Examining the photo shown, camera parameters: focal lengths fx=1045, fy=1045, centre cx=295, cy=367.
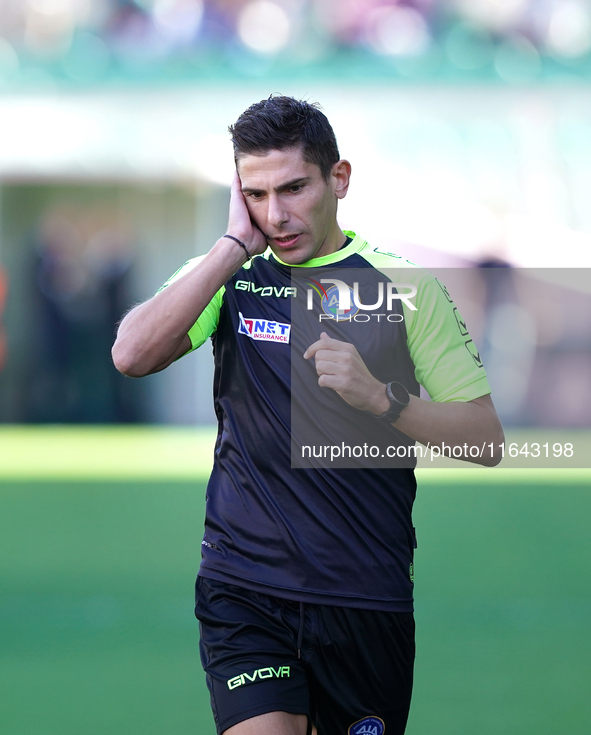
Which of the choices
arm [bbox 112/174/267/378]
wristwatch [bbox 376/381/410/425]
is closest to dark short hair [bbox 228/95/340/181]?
arm [bbox 112/174/267/378]

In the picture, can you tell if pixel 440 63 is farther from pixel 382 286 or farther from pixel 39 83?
pixel 382 286

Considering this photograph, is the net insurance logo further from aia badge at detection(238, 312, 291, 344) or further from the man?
aia badge at detection(238, 312, 291, 344)

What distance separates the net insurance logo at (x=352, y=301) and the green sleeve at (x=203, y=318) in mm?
298

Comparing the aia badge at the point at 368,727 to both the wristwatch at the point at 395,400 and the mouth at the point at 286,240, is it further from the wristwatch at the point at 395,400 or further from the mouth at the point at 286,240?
the mouth at the point at 286,240

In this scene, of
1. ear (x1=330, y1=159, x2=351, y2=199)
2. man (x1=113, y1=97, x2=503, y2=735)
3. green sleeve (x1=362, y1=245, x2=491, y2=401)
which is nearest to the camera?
man (x1=113, y1=97, x2=503, y2=735)

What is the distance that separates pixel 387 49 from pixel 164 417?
6.95 meters

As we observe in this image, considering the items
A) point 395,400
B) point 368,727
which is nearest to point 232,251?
point 395,400

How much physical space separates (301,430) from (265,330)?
0.35 metres

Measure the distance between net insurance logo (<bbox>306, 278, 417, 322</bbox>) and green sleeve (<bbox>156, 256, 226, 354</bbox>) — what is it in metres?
0.30

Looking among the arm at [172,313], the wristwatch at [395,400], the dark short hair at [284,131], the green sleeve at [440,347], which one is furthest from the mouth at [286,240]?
the wristwatch at [395,400]

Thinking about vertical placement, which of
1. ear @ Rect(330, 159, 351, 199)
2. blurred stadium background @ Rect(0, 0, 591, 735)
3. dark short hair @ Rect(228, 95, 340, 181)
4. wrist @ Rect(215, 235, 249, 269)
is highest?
blurred stadium background @ Rect(0, 0, 591, 735)

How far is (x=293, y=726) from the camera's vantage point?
2.97 metres

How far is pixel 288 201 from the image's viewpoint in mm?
3293

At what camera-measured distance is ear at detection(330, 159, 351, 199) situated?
3.48 metres
